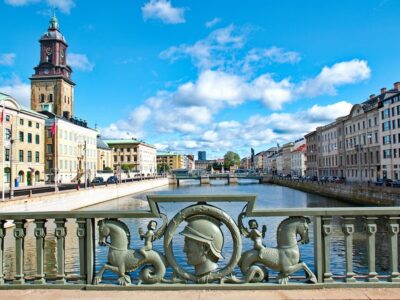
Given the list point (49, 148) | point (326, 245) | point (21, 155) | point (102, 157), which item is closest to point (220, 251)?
point (326, 245)

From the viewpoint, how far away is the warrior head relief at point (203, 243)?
489 cm

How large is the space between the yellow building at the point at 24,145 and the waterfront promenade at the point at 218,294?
59314 millimetres

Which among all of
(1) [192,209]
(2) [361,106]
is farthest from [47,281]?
(2) [361,106]

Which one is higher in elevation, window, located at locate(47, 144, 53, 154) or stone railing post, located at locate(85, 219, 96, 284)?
window, located at locate(47, 144, 53, 154)

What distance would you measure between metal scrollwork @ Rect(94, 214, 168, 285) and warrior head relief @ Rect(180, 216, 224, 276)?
0.40 m

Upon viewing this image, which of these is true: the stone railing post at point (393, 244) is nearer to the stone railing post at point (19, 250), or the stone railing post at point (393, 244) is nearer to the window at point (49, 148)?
the stone railing post at point (19, 250)

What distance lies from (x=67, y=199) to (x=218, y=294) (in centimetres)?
4324

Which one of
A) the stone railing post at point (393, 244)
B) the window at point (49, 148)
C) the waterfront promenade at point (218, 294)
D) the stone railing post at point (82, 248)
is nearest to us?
the waterfront promenade at point (218, 294)

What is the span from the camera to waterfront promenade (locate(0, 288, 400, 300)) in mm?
4582

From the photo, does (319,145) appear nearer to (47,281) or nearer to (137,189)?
(137,189)

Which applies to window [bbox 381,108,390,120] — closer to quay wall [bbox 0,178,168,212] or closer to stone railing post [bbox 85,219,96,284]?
quay wall [bbox 0,178,168,212]

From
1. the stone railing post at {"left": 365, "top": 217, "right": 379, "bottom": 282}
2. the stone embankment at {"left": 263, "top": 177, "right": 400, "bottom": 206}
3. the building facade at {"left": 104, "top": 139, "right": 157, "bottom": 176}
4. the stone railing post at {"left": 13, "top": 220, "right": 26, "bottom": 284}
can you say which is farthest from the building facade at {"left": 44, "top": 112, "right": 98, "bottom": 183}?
the stone railing post at {"left": 365, "top": 217, "right": 379, "bottom": 282}

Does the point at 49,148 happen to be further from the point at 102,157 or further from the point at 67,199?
the point at 102,157

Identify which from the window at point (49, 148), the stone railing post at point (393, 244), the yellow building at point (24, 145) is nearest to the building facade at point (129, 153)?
the window at point (49, 148)
